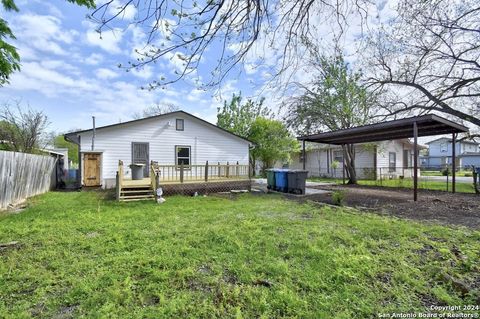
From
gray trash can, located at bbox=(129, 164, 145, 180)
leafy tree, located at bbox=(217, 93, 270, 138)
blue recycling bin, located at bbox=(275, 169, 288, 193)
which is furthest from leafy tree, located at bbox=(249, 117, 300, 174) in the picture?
gray trash can, located at bbox=(129, 164, 145, 180)

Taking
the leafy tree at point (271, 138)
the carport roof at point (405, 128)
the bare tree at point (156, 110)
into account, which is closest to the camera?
the carport roof at point (405, 128)

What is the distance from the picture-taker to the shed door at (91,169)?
12.2 metres

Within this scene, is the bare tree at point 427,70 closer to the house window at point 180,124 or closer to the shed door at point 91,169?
Answer: the house window at point 180,124

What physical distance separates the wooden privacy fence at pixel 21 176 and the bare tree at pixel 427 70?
12.4 metres

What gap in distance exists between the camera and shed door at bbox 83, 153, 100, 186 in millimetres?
12180

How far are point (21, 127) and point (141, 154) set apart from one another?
24.4 feet

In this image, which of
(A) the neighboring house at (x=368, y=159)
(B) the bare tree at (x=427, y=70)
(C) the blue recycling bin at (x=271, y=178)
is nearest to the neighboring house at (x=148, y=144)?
(C) the blue recycling bin at (x=271, y=178)

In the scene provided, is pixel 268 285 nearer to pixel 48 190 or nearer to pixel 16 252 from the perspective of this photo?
pixel 16 252

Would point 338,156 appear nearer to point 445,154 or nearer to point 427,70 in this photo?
point 427,70

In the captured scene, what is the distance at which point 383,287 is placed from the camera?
2711 millimetres

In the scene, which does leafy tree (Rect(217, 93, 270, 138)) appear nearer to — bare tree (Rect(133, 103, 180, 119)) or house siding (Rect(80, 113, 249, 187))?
house siding (Rect(80, 113, 249, 187))

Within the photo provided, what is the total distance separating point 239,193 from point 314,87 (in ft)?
27.1

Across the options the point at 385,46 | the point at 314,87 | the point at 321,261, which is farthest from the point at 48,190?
the point at 385,46

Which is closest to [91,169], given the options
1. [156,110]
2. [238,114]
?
[238,114]
